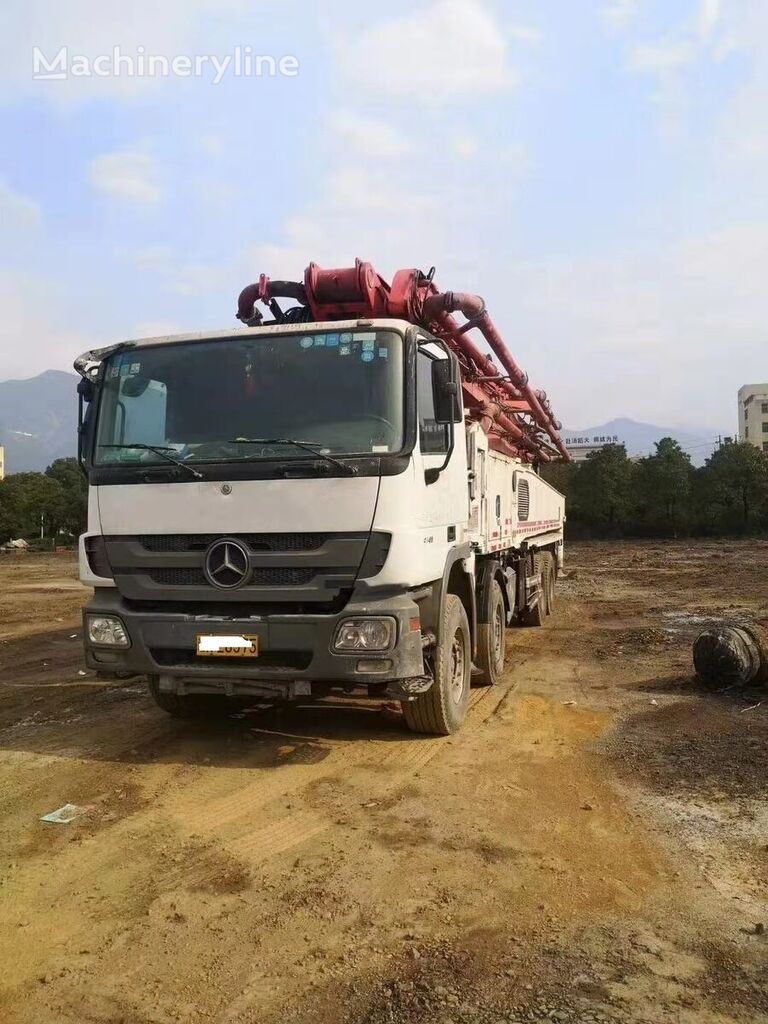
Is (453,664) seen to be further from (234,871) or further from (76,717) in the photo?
(76,717)

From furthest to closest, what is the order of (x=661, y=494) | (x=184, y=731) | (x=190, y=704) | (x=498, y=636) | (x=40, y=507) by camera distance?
(x=40, y=507)
(x=661, y=494)
(x=498, y=636)
(x=190, y=704)
(x=184, y=731)

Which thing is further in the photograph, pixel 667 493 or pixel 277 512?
pixel 667 493

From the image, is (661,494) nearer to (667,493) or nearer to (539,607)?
(667,493)

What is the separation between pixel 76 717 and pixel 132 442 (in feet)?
9.25

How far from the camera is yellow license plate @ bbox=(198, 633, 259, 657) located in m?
4.70

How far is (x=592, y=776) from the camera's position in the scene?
493 centimetres

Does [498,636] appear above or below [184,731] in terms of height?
above

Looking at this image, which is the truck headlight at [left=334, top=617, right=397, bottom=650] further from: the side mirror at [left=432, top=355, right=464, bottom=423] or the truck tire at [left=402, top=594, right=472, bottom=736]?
the side mirror at [left=432, top=355, right=464, bottom=423]

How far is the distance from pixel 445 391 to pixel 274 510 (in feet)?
4.53

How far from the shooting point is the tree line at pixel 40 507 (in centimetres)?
5012

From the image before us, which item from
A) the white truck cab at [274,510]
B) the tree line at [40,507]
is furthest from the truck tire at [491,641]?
the tree line at [40,507]

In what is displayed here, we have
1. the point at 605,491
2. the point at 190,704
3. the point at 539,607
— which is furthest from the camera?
the point at 605,491

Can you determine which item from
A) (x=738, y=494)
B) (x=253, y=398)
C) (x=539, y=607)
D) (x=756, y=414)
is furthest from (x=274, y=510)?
(x=756, y=414)

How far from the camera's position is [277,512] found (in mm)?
4637
